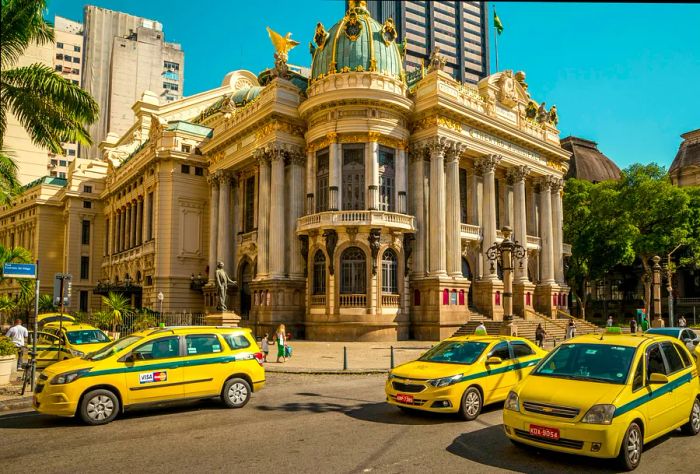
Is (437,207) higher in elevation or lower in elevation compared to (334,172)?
lower

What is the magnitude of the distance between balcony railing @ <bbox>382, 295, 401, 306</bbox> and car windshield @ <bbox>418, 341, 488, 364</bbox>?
1987cm

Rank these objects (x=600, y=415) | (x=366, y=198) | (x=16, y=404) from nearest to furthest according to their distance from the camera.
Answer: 1. (x=600, y=415)
2. (x=16, y=404)
3. (x=366, y=198)

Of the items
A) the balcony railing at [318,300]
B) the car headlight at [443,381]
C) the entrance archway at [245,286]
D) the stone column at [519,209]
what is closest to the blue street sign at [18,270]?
the car headlight at [443,381]

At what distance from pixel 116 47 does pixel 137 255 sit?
58.7m

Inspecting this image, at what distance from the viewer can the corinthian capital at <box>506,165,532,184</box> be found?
39675 mm

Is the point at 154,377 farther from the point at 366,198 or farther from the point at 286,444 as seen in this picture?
the point at 366,198

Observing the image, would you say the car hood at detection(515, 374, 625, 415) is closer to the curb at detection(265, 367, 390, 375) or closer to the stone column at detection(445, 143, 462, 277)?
the curb at detection(265, 367, 390, 375)

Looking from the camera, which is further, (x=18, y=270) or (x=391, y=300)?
(x=391, y=300)

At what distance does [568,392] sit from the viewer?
8023 millimetres

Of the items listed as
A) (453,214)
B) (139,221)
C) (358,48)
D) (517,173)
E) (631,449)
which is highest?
(358,48)

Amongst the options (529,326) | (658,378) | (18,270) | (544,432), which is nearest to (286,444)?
(544,432)

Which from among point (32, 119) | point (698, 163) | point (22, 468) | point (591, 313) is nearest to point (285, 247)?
point (32, 119)

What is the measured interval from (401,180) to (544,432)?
88.0ft

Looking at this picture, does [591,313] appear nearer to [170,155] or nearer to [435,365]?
[170,155]
